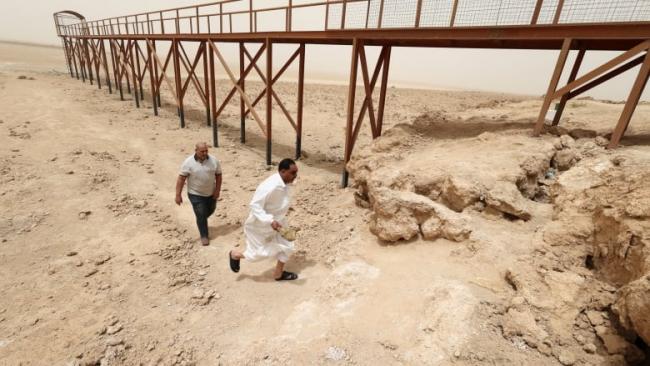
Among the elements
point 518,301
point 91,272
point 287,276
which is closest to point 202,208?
point 91,272

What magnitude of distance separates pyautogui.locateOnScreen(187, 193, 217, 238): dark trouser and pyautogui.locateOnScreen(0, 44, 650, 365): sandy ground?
1.01 feet

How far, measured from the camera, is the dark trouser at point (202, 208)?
5045mm

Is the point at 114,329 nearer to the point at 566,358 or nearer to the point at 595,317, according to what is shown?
the point at 566,358

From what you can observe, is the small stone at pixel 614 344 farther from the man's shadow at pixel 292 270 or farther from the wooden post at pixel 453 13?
the wooden post at pixel 453 13

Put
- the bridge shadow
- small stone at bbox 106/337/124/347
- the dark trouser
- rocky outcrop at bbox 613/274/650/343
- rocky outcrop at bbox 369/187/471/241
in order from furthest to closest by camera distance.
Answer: the bridge shadow
the dark trouser
rocky outcrop at bbox 369/187/471/241
small stone at bbox 106/337/124/347
rocky outcrop at bbox 613/274/650/343

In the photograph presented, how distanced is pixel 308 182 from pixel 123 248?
4058 mm

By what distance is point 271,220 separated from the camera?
144 inches

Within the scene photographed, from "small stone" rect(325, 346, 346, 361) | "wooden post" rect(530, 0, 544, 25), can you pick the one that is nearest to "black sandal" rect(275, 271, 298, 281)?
"small stone" rect(325, 346, 346, 361)

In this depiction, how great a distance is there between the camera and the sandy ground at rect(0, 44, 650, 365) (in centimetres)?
298

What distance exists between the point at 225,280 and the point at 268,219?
1413mm

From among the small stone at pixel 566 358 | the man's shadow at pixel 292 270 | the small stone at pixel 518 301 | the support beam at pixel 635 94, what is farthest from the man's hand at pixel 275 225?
the support beam at pixel 635 94

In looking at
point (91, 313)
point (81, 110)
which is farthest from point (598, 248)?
point (81, 110)

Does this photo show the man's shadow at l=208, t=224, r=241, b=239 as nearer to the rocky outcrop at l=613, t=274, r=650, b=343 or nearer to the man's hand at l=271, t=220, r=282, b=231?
the man's hand at l=271, t=220, r=282, b=231

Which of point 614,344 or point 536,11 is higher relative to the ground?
point 536,11
